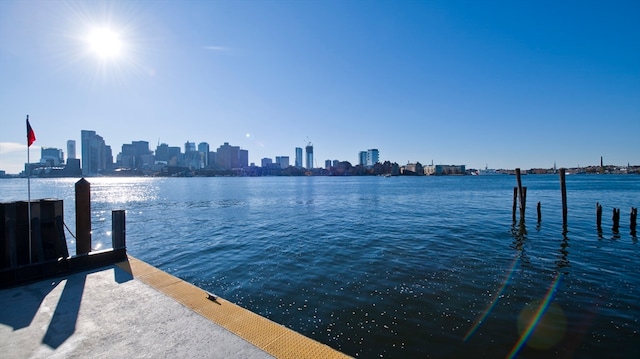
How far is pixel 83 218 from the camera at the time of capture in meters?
8.48

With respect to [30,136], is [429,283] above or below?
below

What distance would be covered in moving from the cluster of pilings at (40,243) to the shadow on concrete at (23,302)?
45cm

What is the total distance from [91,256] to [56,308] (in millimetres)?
2789

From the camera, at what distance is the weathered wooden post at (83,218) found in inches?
330

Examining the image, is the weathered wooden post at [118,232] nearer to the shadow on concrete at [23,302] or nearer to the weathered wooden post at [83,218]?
the weathered wooden post at [83,218]

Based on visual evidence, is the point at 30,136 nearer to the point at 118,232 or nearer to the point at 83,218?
the point at 83,218

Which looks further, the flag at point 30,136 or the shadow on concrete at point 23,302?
the flag at point 30,136

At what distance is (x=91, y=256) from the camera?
7.93 meters

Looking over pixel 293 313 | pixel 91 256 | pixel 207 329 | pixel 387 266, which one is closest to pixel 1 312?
pixel 91 256

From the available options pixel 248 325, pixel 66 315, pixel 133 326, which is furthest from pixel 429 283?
pixel 66 315

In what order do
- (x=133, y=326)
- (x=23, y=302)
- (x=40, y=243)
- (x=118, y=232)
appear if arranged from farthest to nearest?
(x=118, y=232), (x=40, y=243), (x=23, y=302), (x=133, y=326)

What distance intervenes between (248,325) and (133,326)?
6.43ft

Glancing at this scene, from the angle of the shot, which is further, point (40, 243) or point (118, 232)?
point (118, 232)

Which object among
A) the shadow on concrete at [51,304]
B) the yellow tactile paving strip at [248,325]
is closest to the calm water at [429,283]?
the yellow tactile paving strip at [248,325]
